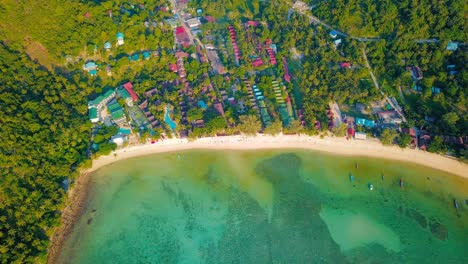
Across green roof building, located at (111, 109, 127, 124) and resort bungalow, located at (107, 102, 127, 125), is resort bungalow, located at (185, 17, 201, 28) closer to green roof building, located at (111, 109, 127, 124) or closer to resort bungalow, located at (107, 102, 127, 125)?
resort bungalow, located at (107, 102, 127, 125)

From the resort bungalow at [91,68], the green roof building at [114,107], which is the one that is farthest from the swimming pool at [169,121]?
the resort bungalow at [91,68]

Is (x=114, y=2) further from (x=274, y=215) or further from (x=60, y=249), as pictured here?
(x=274, y=215)

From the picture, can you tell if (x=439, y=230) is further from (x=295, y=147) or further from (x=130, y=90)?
(x=130, y=90)

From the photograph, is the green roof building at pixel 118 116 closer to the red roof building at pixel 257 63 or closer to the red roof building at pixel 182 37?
the red roof building at pixel 182 37

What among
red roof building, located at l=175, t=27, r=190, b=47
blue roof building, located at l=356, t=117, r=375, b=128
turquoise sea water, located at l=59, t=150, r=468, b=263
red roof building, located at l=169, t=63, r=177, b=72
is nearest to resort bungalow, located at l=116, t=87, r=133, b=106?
red roof building, located at l=169, t=63, r=177, b=72

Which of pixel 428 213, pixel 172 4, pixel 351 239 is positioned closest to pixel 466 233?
pixel 428 213

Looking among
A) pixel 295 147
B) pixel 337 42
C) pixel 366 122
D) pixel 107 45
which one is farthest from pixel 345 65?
pixel 107 45

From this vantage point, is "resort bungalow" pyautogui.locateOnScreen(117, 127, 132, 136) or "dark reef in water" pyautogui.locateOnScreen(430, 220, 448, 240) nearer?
"dark reef in water" pyautogui.locateOnScreen(430, 220, 448, 240)

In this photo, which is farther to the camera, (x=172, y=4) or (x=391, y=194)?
(x=172, y=4)
